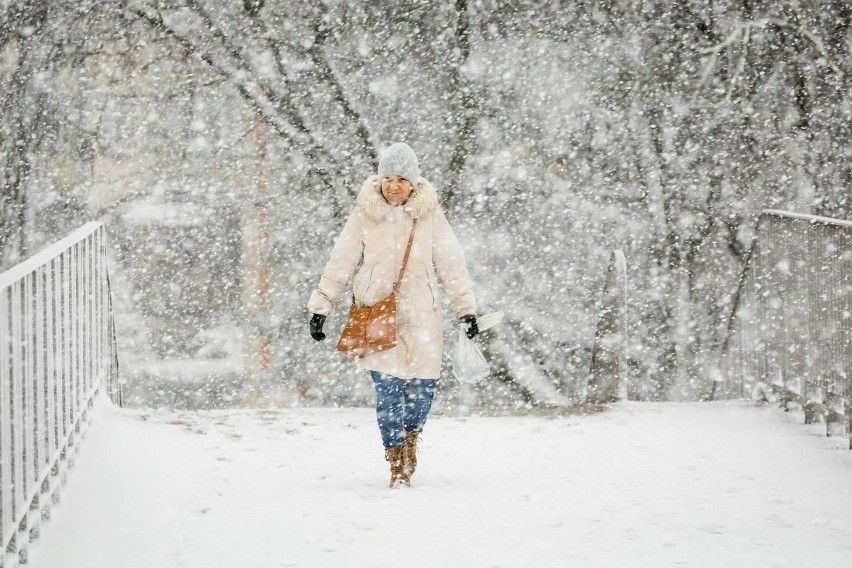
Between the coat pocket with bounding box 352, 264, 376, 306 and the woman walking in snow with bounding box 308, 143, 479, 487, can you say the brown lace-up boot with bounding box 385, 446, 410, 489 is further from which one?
the coat pocket with bounding box 352, 264, 376, 306

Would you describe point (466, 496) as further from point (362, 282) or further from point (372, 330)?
point (362, 282)

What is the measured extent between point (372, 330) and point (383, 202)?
685 millimetres

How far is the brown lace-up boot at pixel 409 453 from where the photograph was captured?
546 centimetres

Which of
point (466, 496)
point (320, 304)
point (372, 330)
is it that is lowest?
point (466, 496)

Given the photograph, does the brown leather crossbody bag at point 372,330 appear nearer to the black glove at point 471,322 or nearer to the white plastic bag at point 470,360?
the black glove at point 471,322

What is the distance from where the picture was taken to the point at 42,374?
14.4 ft

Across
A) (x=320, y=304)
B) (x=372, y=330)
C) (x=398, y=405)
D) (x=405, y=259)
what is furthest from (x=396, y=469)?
(x=405, y=259)

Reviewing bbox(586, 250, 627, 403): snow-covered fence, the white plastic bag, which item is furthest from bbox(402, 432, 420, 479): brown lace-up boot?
bbox(586, 250, 627, 403): snow-covered fence

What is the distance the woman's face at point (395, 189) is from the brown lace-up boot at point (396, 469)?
1325 millimetres

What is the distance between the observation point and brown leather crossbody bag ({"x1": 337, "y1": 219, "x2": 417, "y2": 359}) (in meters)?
5.41

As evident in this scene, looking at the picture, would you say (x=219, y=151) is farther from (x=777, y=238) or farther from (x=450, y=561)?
(x=450, y=561)

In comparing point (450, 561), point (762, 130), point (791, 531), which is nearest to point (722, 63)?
point (762, 130)

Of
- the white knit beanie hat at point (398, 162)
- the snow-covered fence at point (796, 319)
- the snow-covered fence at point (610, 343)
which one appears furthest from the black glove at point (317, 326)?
the snow-covered fence at point (610, 343)

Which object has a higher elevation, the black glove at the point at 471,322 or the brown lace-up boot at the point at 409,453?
the black glove at the point at 471,322
